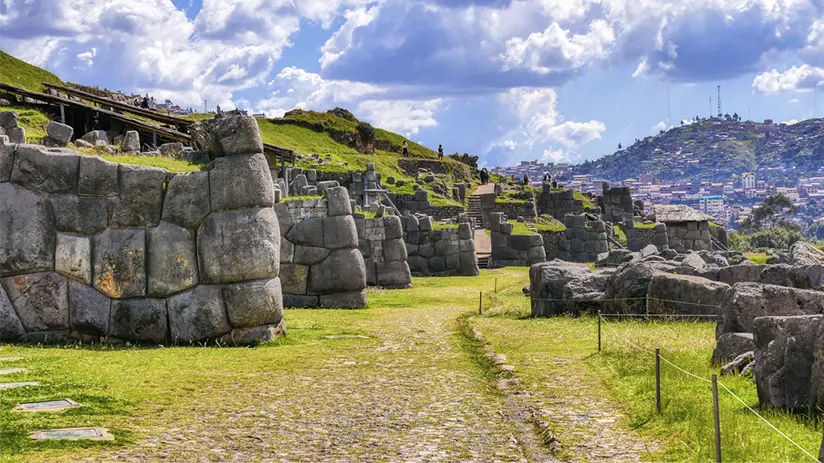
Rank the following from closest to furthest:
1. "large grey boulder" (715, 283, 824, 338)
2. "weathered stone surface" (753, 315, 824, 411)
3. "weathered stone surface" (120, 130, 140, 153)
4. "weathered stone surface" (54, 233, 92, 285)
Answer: "weathered stone surface" (753, 315, 824, 411), "large grey boulder" (715, 283, 824, 338), "weathered stone surface" (54, 233, 92, 285), "weathered stone surface" (120, 130, 140, 153)

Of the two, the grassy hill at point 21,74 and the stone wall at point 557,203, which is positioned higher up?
the grassy hill at point 21,74

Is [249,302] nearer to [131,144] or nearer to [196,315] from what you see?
[196,315]

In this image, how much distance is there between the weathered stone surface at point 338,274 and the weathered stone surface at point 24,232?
10.1 metres

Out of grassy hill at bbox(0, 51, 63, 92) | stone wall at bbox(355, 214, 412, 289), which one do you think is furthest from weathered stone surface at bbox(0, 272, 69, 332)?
grassy hill at bbox(0, 51, 63, 92)

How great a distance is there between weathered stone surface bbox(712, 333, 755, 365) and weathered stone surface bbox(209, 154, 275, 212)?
331 inches

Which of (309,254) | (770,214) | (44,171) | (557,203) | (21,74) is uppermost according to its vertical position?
(21,74)

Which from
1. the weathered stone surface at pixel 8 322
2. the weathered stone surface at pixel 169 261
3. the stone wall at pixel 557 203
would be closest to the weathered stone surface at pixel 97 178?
the weathered stone surface at pixel 169 261

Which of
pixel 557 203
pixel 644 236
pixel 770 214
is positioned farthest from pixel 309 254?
pixel 770 214

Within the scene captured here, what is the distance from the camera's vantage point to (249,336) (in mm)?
17766

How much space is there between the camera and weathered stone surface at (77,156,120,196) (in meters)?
17.3

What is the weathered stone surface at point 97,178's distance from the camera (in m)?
17.3

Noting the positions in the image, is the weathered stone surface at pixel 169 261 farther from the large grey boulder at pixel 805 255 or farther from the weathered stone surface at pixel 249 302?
the large grey boulder at pixel 805 255

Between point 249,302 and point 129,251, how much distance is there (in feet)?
7.30

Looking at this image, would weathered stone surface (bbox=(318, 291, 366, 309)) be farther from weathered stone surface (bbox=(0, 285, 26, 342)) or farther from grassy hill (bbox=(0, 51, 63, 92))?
grassy hill (bbox=(0, 51, 63, 92))
